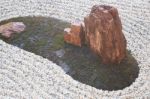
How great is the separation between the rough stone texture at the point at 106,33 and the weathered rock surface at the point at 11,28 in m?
1.11

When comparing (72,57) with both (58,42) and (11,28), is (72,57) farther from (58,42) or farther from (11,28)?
(11,28)

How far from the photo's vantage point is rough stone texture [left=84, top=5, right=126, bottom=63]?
152 inches

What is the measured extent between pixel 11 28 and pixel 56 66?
1008 millimetres

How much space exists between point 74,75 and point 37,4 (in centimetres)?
190

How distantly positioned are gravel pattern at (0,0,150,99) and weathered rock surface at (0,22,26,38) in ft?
0.49

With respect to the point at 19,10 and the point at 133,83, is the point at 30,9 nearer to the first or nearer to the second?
the point at 19,10

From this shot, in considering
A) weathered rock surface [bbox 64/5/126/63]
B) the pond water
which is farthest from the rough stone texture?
the pond water

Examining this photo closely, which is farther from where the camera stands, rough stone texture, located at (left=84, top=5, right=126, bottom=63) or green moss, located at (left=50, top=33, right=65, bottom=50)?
green moss, located at (left=50, top=33, right=65, bottom=50)

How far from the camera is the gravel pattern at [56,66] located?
373 centimetres

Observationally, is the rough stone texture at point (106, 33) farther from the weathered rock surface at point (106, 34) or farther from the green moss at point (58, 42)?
the green moss at point (58, 42)

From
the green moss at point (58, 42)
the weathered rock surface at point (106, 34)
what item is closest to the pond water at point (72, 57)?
the green moss at point (58, 42)

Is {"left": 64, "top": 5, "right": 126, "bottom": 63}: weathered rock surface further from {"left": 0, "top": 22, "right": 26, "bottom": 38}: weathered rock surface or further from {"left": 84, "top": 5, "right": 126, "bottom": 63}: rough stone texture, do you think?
{"left": 0, "top": 22, "right": 26, "bottom": 38}: weathered rock surface

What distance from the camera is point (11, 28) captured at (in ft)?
15.5

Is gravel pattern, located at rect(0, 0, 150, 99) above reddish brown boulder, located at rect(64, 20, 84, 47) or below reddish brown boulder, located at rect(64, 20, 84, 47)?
below
